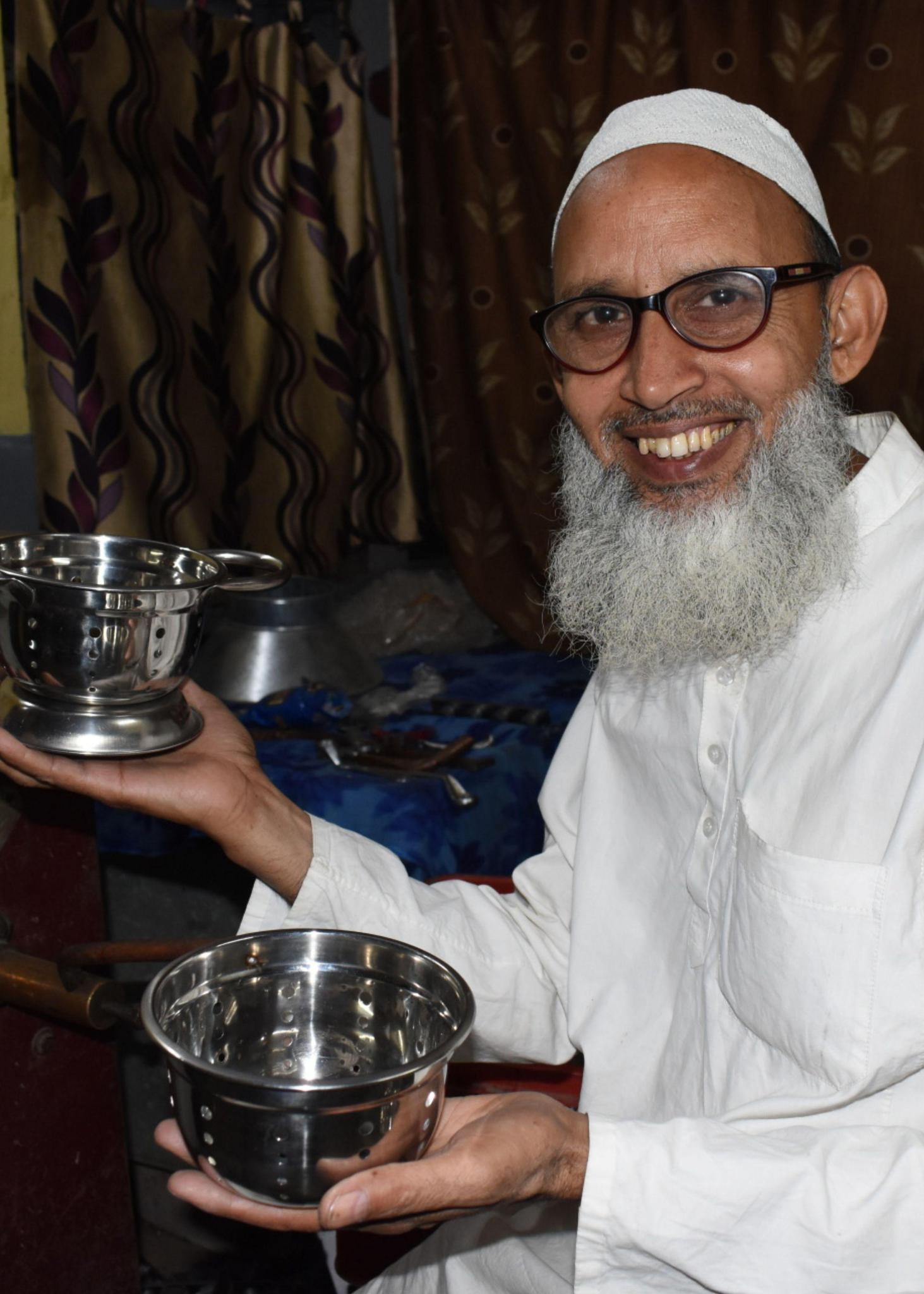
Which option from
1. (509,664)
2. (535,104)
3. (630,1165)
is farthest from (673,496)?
(535,104)

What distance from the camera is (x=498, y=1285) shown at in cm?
142

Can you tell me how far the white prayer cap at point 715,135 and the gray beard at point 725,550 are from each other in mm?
242

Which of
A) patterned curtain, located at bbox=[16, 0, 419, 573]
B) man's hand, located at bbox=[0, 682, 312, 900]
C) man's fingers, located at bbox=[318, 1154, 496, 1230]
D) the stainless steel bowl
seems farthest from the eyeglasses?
patterned curtain, located at bbox=[16, 0, 419, 573]

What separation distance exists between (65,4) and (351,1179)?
2661 mm

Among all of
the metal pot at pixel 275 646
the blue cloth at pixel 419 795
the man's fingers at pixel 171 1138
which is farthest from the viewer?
the metal pot at pixel 275 646

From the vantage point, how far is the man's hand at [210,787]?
1.29 metres

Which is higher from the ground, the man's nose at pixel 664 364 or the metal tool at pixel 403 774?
the man's nose at pixel 664 364

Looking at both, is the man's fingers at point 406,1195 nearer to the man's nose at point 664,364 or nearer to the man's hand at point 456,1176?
the man's hand at point 456,1176

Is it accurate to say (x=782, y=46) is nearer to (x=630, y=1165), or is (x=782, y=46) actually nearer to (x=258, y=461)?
(x=258, y=461)

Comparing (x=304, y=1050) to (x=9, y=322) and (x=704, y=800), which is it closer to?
(x=704, y=800)

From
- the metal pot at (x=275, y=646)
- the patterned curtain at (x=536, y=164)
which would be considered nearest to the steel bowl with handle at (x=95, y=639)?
the metal pot at (x=275, y=646)

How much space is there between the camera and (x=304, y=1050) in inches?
45.6

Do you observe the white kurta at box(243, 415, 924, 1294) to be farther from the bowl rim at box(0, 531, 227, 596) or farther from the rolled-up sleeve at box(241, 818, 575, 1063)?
the bowl rim at box(0, 531, 227, 596)

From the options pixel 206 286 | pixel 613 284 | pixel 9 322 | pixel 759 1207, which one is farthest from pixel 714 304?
pixel 206 286
